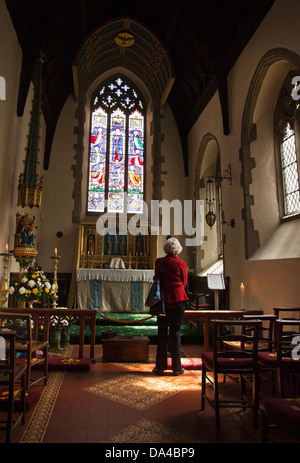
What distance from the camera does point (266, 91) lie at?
5.88 meters

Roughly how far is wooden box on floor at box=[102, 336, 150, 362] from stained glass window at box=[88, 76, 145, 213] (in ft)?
18.3

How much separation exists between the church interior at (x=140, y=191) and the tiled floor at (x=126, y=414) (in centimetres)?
2

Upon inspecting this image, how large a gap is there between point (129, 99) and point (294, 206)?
6.61 metres

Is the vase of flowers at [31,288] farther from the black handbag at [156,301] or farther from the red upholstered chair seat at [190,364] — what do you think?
the red upholstered chair seat at [190,364]

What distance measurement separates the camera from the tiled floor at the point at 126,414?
2215 millimetres

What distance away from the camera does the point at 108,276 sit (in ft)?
25.7

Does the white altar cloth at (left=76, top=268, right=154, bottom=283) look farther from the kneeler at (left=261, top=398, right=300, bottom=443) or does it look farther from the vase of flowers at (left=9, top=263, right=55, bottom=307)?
the kneeler at (left=261, top=398, right=300, bottom=443)

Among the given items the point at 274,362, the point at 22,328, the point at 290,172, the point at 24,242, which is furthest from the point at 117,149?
the point at 274,362

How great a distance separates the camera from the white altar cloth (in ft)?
25.5

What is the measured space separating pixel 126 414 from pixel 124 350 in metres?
1.77

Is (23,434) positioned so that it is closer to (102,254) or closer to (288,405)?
(288,405)

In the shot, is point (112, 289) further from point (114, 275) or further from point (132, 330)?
point (132, 330)

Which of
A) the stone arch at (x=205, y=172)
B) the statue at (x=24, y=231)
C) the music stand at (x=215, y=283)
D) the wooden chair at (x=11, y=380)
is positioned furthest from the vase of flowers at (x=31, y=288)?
the stone arch at (x=205, y=172)

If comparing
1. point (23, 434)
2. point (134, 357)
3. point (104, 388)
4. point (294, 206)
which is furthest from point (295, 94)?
point (23, 434)
